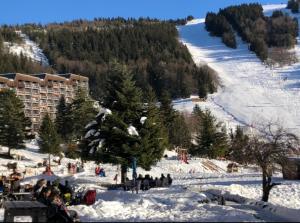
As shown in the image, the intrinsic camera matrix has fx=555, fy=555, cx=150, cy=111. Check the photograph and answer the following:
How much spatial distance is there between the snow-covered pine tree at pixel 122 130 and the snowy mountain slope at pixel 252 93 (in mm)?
78053

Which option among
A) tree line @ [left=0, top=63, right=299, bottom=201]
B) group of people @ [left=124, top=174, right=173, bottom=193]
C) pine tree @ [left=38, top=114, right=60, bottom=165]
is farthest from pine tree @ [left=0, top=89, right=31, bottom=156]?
group of people @ [left=124, top=174, right=173, bottom=193]

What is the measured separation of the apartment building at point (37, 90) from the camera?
4166 inches

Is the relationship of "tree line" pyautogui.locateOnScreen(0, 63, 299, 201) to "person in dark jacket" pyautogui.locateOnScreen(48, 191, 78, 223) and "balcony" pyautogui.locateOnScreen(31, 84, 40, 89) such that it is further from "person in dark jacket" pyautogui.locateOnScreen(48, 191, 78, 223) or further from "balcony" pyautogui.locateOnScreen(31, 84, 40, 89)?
"balcony" pyautogui.locateOnScreen(31, 84, 40, 89)

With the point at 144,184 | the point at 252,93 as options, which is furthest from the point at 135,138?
the point at 252,93

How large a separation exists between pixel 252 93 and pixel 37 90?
6085 centimetres

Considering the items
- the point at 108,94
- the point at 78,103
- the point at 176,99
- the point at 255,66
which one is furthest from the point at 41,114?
the point at 255,66

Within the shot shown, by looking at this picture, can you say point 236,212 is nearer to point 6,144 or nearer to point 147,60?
point 6,144

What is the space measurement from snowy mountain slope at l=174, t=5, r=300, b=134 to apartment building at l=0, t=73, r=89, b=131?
1192 inches

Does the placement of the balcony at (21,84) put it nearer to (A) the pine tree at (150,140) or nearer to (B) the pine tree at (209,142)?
(B) the pine tree at (209,142)

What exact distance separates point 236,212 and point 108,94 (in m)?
18.5

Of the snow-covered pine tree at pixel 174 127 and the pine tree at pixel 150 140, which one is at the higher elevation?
the snow-covered pine tree at pixel 174 127

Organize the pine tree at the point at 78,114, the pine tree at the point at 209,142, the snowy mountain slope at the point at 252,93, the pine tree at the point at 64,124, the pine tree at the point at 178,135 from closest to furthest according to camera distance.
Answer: the pine tree at the point at 209,142
the pine tree at the point at 78,114
the pine tree at the point at 64,124
the pine tree at the point at 178,135
the snowy mountain slope at the point at 252,93

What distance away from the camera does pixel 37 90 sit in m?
113

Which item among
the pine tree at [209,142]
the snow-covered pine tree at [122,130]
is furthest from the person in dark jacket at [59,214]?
the pine tree at [209,142]
